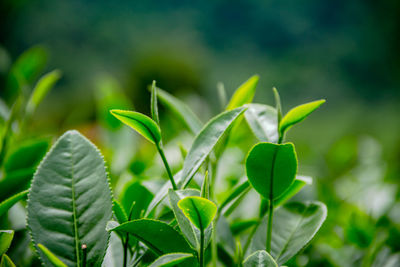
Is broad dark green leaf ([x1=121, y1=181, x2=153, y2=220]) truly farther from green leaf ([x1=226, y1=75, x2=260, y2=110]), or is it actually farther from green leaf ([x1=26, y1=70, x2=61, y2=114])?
green leaf ([x1=26, y1=70, x2=61, y2=114])

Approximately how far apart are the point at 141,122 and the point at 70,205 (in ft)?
0.29

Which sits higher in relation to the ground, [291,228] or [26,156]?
[26,156]

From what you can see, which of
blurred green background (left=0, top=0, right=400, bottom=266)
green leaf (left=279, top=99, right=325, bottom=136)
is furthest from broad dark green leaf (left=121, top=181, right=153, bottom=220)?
blurred green background (left=0, top=0, right=400, bottom=266)

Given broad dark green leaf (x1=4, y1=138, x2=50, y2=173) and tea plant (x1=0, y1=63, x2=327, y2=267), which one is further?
broad dark green leaf (x1=4, y1=138, x2=50, y2=173)

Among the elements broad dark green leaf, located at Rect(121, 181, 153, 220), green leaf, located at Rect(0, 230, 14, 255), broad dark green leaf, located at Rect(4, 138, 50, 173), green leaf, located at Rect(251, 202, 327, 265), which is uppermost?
broad dark green leaf, located at Rect(4, 138, 50, 173)

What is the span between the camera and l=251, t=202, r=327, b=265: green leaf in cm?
34

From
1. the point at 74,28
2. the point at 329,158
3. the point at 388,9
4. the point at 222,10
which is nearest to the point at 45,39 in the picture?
the point at 74,28

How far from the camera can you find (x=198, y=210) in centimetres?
26

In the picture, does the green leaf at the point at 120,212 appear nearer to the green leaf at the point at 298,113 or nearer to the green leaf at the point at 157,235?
the green leaf at the point at 157,235

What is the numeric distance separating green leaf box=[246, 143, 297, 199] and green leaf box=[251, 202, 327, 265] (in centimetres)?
6

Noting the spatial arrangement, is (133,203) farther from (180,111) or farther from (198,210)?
(180,111)

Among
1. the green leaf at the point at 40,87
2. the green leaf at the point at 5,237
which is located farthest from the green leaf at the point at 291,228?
the green leaf at the point at 40,87

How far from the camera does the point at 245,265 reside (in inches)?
11.3

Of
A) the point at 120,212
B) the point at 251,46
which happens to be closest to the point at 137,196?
the point at 120,212
